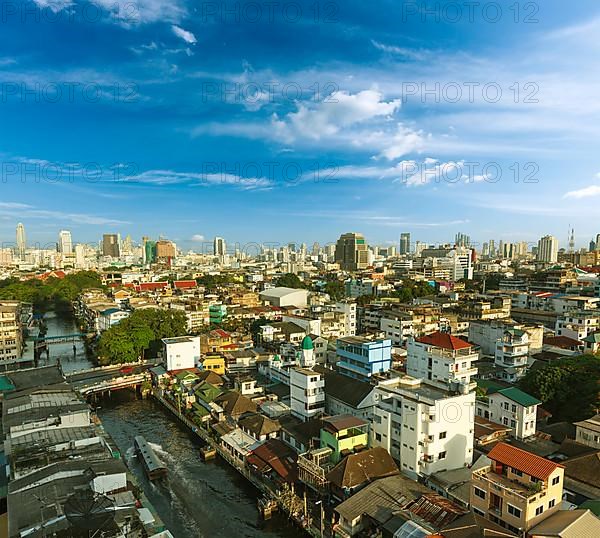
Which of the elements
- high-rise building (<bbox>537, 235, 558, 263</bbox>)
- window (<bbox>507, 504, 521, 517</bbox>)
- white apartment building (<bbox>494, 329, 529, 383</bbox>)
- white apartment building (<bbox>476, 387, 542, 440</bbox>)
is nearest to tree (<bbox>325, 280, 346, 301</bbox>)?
white apartment building (<bbox>494, 329, 529, 383</bbox>)

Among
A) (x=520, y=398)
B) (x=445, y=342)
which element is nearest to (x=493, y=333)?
(x=445, y=342)

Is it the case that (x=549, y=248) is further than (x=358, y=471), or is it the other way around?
(x=549, y=248)

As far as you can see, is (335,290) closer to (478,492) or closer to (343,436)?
(343,436)

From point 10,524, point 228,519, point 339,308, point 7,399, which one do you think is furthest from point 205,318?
point 10,524

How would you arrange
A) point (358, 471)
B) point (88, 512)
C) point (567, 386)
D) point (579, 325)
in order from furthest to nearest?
1. point (579, 325)
2. point (567, 386)
3. point (358, 471)
4. point (88, 512)

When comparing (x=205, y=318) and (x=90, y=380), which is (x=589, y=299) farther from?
(x=90, y=380)

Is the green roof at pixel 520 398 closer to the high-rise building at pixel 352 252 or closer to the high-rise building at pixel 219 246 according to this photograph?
the high-rise building at pixel 352 252

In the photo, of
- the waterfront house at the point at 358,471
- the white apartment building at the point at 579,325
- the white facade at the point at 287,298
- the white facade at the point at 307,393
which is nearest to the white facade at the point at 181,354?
the white facade at the point at 307,393
